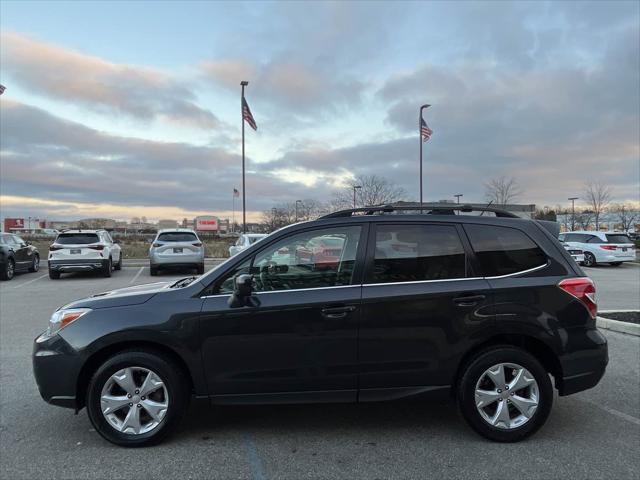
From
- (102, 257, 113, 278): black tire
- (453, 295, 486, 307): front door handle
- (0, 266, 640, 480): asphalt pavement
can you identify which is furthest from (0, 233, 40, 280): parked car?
(453, 295, 486, 307): front door handle

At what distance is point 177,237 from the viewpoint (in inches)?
615

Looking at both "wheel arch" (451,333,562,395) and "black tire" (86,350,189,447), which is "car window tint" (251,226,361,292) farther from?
"wheel arch" (451,333,562,395)

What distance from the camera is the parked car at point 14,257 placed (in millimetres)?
14586

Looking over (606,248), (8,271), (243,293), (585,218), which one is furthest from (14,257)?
(585,218)

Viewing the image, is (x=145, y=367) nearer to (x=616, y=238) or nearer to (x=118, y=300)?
(x=118, y=300)

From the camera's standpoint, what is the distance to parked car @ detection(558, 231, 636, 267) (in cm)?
2012

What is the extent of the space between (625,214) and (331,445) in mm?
53619

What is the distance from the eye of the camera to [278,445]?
136 inches

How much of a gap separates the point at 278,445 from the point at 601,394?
10.6 ft

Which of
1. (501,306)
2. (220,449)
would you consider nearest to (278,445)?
(220,449)

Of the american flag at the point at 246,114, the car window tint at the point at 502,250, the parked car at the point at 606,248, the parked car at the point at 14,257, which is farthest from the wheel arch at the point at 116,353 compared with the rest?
the american flag at the point at 246,114

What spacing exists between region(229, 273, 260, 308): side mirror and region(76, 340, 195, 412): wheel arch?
61 centimetres

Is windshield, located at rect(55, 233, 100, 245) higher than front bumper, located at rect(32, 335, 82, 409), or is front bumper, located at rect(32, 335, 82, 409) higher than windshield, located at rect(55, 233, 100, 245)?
windshield, located at rect(55, 233, 100, 245)

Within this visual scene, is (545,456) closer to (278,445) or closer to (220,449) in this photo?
(278,445)
